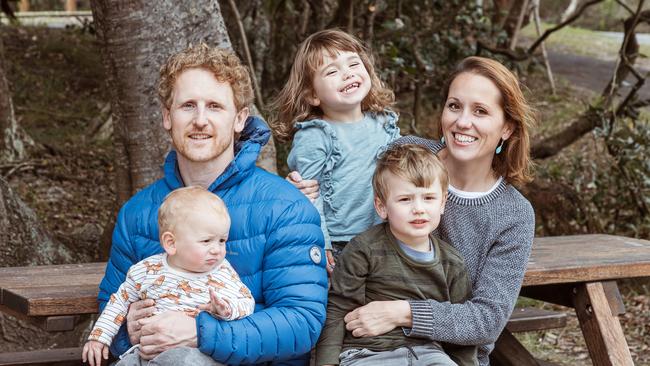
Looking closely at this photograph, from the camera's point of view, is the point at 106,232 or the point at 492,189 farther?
the point at 106,232

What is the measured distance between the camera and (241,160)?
10.6 feet

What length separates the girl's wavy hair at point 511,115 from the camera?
11.3ft

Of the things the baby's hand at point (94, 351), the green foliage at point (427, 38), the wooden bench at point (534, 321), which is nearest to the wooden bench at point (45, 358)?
the baby's hand at point (94, 351)

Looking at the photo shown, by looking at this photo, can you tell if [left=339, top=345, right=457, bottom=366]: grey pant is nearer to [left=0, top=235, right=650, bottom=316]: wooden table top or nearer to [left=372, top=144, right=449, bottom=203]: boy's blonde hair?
[left=372, top=144, right=449, bottom=203]: boy's blonde hair

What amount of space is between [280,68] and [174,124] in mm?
5295

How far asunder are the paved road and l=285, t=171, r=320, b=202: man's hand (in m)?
9.05

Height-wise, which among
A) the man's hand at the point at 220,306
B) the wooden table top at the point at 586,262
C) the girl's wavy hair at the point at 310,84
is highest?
the girl's wavy hair at the point at 310,84

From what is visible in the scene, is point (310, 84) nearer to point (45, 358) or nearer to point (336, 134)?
point (336, 134)

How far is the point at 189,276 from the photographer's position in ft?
9.95

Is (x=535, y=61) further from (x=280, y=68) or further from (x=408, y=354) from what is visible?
(x=408, y=354)

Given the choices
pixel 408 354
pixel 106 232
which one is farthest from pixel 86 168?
pixel 408 354

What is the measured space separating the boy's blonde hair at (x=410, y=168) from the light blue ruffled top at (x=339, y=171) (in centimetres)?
33

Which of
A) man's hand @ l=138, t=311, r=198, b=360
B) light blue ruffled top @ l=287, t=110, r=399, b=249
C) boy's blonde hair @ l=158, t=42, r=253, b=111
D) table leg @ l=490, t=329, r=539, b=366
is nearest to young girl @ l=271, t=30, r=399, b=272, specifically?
light blue ruffled top @ l=287, t=110, r=399, b=249

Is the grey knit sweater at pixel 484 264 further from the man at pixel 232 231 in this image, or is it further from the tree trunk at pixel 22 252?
the tree trunk at pixel 22 252
